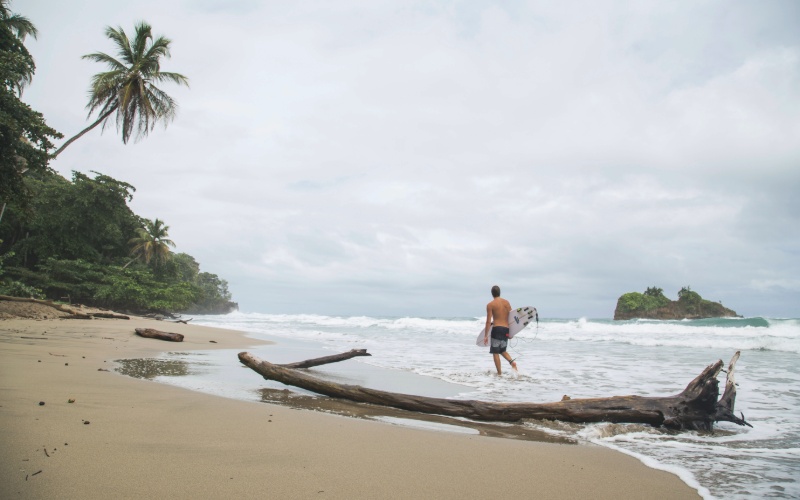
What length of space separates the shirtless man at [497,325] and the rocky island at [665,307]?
48.0 metres

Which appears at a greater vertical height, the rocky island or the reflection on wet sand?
the rocky island

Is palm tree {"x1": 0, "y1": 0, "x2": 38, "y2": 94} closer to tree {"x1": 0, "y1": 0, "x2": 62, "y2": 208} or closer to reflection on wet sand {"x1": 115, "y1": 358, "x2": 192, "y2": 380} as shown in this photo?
tree {"x1": 0, "y1": 0, "x2": 62, "y2": 208}

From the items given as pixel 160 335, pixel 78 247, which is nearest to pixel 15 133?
pixel 160 335

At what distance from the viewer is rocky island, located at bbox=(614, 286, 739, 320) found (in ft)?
153

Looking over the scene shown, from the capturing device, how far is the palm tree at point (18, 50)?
9.60 m

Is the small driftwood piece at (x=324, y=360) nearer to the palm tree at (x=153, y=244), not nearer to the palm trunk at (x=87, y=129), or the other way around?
the palm trunk at (x=87, y=129)

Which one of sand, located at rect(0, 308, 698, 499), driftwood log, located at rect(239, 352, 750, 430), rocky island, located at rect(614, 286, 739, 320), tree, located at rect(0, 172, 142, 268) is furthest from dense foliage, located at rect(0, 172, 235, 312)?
rocky island, located at rect(614, 286, 739, 320)

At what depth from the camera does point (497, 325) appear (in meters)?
8.88

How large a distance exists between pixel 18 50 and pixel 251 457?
731 inches

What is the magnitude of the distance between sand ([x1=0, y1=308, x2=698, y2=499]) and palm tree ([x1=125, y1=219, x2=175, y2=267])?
114 ft

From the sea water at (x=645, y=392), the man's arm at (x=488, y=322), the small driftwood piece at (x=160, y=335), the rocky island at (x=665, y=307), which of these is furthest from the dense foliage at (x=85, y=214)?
the rocky island at (x=665, y=307)

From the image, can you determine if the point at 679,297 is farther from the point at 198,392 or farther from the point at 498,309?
the point at 198,392

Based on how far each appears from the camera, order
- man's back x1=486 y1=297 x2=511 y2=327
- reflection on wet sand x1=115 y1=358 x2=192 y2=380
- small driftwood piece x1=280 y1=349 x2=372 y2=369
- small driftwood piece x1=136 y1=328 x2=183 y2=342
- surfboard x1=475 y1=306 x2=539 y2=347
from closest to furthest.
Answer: reflection on wet sand x1=115 y1=358 x2=192 y2=380
small driftwood piece x1=280 y1=349 x2=372 y2=369
man's back x1=486 y1=297 x2=511 y2=327
small driftwood piece x1=136 y1=328 x2=183 y2=342
surfboard x1=475 y1=306 x2=539 y2=347

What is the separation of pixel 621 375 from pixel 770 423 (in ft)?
12.3
